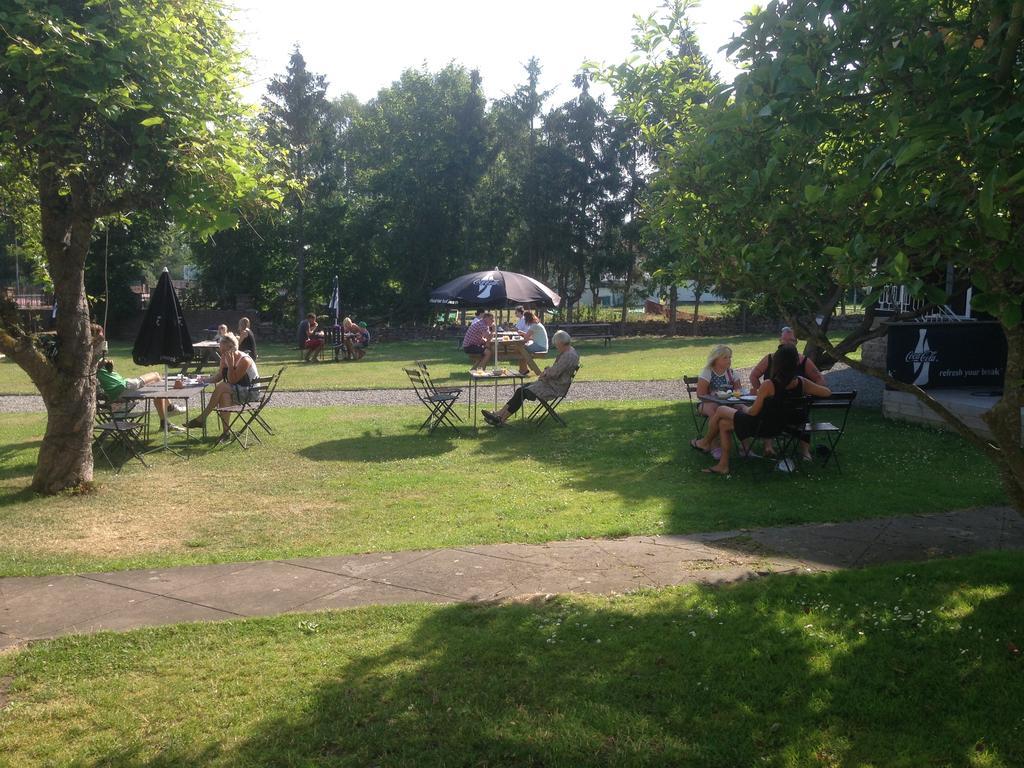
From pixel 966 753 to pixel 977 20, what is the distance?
3.37m

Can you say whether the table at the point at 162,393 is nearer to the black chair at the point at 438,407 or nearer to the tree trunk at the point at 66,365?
the tree trunk at the point at 66,365

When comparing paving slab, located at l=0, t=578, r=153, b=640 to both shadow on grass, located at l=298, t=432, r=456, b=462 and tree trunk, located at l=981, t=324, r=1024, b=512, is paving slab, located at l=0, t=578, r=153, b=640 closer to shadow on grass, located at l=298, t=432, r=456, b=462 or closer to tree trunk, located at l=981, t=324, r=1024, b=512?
shadow on grass, located at l=298, t=432, r=456, b=462

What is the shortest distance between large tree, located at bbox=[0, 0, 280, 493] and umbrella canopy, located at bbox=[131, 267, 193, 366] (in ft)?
11.6

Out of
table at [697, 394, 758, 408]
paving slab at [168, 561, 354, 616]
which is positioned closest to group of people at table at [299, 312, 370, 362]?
table at [697, 394, 758, 408]

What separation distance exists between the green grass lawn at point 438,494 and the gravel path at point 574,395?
11.2 feet

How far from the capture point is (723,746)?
3.48 metres

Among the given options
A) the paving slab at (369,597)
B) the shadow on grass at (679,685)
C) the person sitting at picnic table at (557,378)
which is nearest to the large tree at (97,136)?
the paving slab at (369,597)

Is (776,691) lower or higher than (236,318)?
lower

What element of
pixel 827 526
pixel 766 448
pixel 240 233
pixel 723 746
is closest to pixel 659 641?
pixel 723 746

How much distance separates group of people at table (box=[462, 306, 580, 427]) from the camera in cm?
1205

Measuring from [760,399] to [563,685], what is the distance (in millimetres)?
5273

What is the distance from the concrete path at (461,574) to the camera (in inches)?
206

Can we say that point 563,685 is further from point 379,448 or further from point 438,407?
point 438,407

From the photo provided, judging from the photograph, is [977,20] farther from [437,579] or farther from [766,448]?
[766,448]
